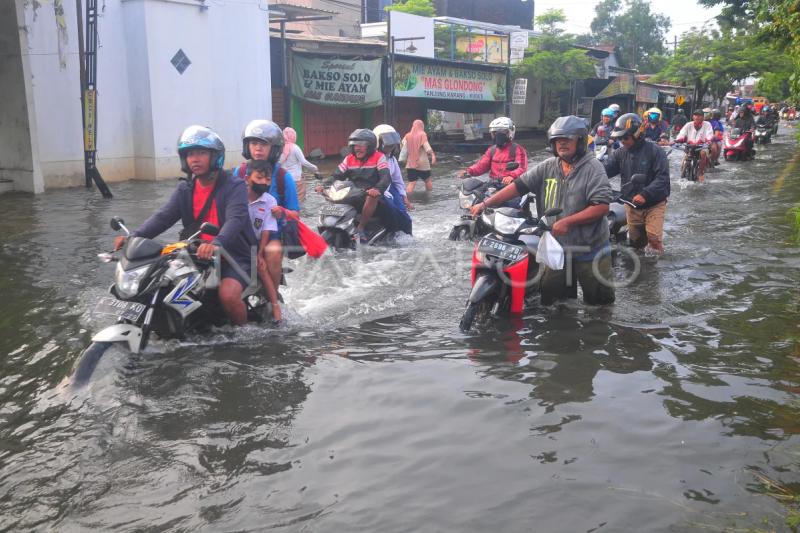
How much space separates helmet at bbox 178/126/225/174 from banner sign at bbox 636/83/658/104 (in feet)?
142

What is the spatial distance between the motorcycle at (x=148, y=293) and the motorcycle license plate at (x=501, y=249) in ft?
7.10

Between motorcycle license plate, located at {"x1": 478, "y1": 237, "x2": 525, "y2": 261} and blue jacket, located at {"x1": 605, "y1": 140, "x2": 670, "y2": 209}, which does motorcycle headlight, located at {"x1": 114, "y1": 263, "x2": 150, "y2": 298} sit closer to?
motorcycle license plate, located at {"x1": 478, "y1": 237, "x2": 525, "y2": 261}

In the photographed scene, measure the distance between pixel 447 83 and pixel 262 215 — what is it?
24.1 m

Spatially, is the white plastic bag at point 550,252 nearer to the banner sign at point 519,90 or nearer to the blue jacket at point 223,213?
the blue jacket at point 223,213

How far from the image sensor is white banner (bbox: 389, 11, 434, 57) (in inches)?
1161

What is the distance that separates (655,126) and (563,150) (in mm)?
9775

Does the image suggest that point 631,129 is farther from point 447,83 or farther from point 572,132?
point 447,83

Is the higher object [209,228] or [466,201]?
[209,228]

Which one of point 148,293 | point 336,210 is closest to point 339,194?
point 336,210

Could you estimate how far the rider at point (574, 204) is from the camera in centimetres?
542

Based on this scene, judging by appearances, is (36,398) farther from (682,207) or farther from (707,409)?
(682,207)

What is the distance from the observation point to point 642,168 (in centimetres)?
782

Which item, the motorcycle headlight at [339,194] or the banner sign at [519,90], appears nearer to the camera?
the motorcycle headlight at [339,194]

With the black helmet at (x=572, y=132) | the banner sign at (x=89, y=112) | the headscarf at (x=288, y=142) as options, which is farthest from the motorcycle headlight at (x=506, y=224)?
the banner sign at (x=89, y=112)
